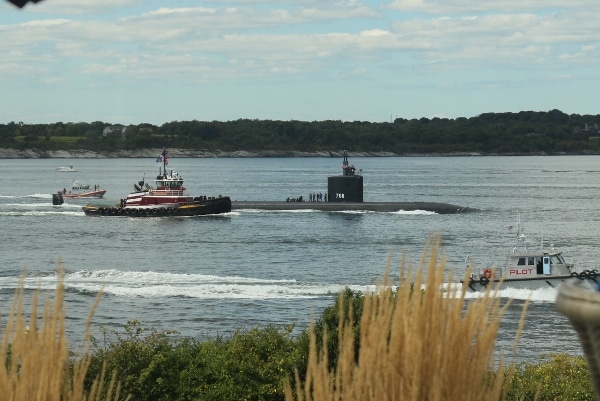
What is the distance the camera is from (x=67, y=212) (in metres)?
106

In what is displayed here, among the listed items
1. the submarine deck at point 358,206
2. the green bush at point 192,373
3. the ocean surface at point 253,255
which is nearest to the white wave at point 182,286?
the ocean surface at point 253,255

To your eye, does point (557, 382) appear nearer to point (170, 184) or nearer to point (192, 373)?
point (192, 373)

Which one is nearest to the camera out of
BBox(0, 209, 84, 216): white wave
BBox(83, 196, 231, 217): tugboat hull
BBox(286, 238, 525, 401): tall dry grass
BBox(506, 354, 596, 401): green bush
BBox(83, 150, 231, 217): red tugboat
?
BBox(286, 238, 525, 401): tall dry grass

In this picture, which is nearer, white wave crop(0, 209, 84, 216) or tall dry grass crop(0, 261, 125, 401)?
tall dry grass crop(0, 261, 125, 401)

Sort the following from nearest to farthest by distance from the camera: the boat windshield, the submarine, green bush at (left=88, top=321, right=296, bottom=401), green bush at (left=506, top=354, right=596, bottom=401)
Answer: green bush at (left=506, top=354, right=596, bottom=401)
green bush at (left=88, top=321, right=296, bottom=401)
the boat windshield
the submarine

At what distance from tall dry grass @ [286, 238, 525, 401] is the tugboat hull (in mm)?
88488

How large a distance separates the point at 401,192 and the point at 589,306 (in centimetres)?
14281

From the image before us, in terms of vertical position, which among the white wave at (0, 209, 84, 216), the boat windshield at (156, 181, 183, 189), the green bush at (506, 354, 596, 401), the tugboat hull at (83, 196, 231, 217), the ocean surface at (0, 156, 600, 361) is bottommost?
the white wave at (0, 209, 84, 216)

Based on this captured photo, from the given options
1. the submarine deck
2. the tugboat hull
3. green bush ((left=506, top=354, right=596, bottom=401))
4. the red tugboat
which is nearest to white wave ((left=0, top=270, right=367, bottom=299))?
green bush ((left=506, top=354, right=596, bottom=401))

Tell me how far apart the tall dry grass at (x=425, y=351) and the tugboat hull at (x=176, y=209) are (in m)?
88.5

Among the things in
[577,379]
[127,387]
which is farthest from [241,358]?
[577,379]

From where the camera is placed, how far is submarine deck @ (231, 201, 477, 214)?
308 feet

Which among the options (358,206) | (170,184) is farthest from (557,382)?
(170,184)

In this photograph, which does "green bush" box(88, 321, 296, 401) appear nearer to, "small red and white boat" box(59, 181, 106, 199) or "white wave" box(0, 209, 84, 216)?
"white wave" box(0, 209, 84, 216)
